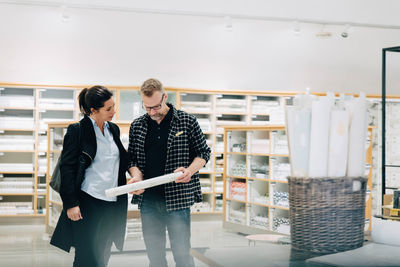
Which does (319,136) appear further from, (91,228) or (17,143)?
(17,143)

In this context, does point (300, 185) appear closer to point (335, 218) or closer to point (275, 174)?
point (335, 218)

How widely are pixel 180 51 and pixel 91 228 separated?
669 cm

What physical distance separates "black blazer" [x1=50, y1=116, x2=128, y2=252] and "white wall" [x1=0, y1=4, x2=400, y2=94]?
18.3 ft

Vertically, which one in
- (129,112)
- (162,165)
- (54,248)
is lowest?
(54,248)

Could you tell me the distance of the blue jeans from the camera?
8.31ft

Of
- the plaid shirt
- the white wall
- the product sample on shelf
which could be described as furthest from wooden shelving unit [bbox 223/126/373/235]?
the plaid shirt

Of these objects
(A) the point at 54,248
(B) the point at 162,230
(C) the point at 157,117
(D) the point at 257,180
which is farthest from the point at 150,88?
(D) the point at 257,180

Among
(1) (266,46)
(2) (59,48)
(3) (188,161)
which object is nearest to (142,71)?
(2) (59,48)

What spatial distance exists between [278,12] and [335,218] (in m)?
5.41

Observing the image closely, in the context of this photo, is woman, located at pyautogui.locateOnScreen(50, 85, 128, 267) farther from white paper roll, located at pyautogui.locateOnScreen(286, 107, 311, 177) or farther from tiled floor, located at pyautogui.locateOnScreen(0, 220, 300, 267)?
white paper roll, located at pyautogui.locateOnScreen(286, 107, 311, 177)

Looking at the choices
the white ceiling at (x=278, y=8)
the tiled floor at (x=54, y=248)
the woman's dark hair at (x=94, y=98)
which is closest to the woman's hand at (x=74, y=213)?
the woman's dark hair at (x=94, y=98)

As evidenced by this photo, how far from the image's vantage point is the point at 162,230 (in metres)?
2.56

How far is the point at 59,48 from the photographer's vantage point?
8.50 meters

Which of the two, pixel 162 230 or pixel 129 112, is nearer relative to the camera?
pixel 162 230
